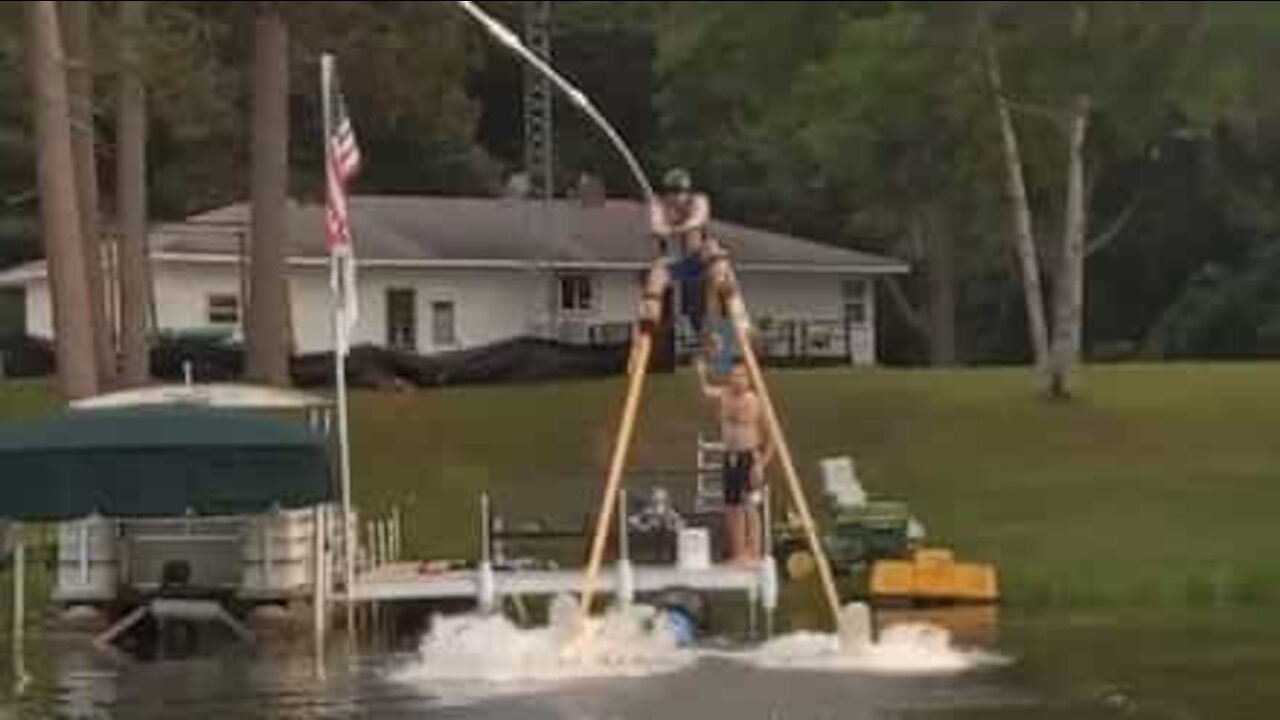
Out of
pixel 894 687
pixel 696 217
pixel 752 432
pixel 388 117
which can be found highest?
pixel 388 117

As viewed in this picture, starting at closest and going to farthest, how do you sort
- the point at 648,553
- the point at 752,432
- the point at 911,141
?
1. the point at 911,141
2. the point at 752,432
3. the point at 648,553

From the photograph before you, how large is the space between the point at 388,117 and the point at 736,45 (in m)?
44.4

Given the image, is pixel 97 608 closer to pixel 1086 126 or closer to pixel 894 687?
pixel 894 687

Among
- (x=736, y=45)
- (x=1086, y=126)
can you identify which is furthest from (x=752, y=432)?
(x=736, y=45)

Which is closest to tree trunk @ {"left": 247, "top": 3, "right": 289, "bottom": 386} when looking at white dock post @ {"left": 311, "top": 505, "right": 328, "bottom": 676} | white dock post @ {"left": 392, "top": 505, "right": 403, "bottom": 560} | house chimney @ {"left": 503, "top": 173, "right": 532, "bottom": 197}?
white dock post @ {"left": 392, "top": 505, "right": 403, "bottom": 560}

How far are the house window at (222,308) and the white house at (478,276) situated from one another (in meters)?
0.03

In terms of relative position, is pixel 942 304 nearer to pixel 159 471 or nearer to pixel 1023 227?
pixel 1023 227

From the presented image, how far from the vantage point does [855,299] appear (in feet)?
252

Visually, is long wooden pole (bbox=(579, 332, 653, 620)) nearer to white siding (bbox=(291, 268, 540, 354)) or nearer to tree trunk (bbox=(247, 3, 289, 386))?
tree trunk (bbox=(247, 3, 289, 386))

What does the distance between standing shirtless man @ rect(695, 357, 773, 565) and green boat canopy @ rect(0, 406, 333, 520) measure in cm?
351

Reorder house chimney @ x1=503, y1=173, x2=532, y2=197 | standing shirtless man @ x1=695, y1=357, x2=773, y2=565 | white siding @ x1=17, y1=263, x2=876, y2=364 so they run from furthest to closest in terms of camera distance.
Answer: house chimney @ x1=503, y1=173, x2=532, y2=197 → white siding @ x1=17, y1=263, x2=876, y2=364 → standing shirtless man @ x1=695, y1=357, x2=773, y2=565

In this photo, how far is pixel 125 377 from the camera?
45.0 m

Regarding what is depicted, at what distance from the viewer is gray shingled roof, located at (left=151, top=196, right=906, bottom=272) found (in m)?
67.1

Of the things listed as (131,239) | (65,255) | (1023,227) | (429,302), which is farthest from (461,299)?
(65,255)
